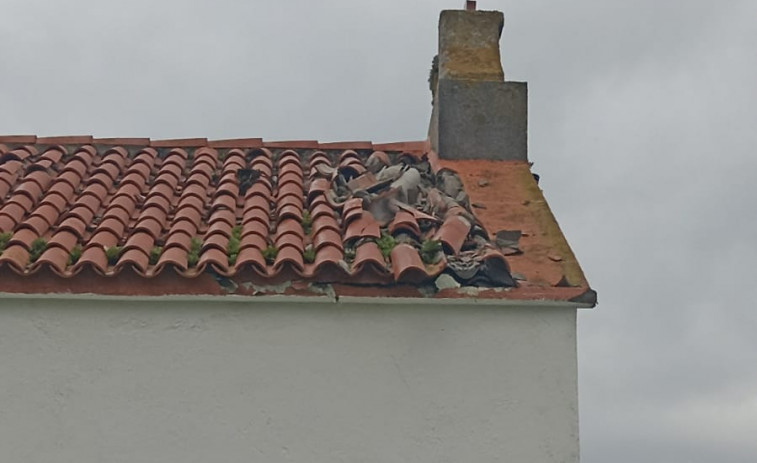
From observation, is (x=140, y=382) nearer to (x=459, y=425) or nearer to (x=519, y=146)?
(x=459, y=425)

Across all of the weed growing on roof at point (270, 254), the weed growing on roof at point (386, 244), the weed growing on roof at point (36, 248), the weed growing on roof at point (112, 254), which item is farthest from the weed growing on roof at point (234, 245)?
the weed growing on roof at point (36, 248)

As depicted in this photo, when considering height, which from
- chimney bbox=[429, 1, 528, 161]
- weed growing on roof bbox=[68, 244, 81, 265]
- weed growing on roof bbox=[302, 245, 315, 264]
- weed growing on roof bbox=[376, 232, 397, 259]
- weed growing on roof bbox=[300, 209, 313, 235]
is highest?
chimney bbox=[429, 1, 528, 161]

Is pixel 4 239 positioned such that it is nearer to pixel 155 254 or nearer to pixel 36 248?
pixel 36 248

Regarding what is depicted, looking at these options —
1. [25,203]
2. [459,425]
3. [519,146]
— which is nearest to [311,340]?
[459,425]

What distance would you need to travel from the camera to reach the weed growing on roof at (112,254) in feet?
18.3

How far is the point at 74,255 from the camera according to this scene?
565 centimetres

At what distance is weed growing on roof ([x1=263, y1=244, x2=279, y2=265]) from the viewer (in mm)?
5641

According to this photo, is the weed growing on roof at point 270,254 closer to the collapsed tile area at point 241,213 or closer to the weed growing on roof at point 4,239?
the collapsed tile area at point 241,213

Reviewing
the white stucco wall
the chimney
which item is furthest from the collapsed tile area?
the chimney

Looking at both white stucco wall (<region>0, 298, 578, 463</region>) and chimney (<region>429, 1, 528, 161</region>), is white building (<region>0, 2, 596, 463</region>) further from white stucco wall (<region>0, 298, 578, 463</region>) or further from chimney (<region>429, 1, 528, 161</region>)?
chimney (<region>429, 1, 528, 161</region>)

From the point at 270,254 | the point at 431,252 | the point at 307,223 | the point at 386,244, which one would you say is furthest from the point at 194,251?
the point at 431,252

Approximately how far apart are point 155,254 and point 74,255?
0.49m

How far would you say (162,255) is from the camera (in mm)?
5551

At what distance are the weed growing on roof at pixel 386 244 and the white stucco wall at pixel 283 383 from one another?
43 centimetres
